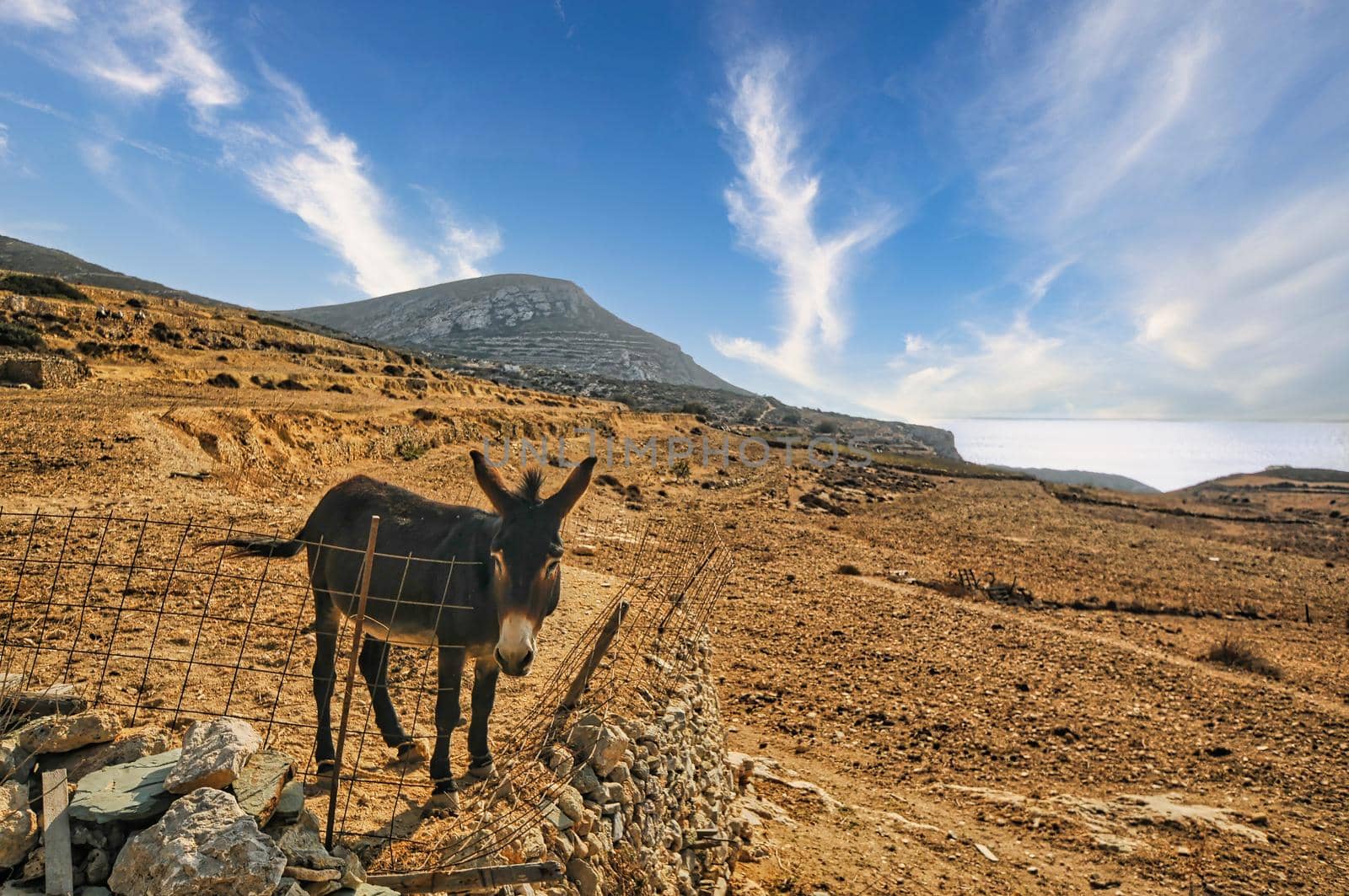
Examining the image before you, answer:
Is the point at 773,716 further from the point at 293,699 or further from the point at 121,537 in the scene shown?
the point at 121,537

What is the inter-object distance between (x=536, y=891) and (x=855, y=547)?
2191 centimetres

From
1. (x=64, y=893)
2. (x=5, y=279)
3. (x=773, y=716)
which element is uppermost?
(x=5, y=279)

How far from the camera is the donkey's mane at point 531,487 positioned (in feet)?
16.7

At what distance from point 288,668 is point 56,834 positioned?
4.40 metres

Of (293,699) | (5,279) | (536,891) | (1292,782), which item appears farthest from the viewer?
(5,279)

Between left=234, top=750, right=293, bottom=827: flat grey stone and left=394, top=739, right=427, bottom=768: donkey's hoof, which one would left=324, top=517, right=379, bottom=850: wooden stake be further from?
left=394, top=739, right=427, bottom=768: donkey's hoof

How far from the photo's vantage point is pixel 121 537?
10.1 metres

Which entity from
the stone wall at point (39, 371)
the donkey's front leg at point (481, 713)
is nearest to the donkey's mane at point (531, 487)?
the donkey's front leg at point (481, 713)

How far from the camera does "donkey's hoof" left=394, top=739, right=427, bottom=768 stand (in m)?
5.32

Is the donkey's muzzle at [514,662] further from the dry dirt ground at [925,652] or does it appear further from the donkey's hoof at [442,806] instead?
the dry dirt ground at [925,652]

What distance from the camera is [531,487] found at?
5.14 m

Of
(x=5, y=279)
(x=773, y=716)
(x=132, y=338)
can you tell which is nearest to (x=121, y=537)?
(x=773, y=716)

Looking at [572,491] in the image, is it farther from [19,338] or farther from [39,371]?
[19,338]

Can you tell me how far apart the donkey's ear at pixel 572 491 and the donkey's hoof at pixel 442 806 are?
2.34m
